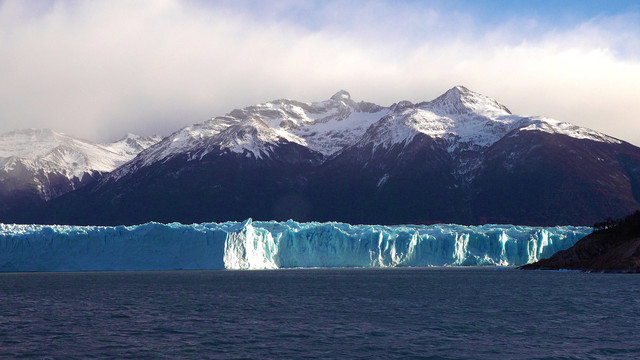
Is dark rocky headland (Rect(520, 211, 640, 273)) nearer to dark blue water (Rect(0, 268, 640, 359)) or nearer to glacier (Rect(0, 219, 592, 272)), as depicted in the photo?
glacier (Rect(0, 219, 592, 272))

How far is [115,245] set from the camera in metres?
96.9

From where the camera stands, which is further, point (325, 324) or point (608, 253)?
point (608, 253)

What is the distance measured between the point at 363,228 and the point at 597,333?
8179cm

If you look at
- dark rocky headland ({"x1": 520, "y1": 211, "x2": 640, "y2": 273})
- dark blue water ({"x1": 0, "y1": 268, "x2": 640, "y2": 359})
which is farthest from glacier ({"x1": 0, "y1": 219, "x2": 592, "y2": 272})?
dark blue water ({"x1": 0, "y1": 268, "x2": 640, "y2": 359})

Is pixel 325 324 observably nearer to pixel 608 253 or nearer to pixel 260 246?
pixel 608 253

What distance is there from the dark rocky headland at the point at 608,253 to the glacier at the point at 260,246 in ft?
50.4

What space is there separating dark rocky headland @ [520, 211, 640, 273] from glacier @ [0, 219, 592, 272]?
1538 cm

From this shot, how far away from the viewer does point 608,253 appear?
3533 inches

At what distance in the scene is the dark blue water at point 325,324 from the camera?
1117 inches

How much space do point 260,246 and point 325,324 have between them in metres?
66.3

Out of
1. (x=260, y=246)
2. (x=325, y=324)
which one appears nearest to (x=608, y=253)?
(x=260, y=246)

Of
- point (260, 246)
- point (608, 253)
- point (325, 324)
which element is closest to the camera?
point (325, 324)

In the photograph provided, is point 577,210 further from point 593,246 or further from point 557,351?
point 557,351

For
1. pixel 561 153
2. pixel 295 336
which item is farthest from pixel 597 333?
pixel 561 153
